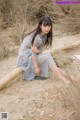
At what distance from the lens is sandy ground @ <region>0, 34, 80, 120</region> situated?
4.02 m

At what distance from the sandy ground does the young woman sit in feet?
0.38

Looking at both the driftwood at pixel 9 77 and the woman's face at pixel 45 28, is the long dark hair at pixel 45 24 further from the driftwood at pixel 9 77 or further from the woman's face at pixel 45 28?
the driftwood at pixel 9 77

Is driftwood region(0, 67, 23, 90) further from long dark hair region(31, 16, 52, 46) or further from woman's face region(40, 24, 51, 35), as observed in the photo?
woman's face region(40, 24, 51, 35)

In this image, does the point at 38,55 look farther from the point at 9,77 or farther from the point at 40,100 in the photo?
the point at 40,100

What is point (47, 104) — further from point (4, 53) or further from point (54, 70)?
point (4, 53)


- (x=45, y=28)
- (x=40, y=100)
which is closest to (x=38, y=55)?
(x=45, y=28)

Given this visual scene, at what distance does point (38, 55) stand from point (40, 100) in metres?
0.83

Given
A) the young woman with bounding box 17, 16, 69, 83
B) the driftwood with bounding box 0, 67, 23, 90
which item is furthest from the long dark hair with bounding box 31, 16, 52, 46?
the driftwood with bounding box 0, 67, 23, 90

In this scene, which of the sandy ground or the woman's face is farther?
the woman's face

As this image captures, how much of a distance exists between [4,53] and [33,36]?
4.91 feet

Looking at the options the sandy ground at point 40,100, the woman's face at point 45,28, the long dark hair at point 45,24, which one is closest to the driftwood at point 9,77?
the sandy ground at point 40,100

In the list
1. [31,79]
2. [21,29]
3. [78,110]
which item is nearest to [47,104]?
[78,110]

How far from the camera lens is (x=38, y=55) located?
16.6 ft

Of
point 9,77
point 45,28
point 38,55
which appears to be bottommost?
point 9,77
